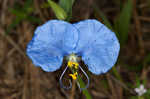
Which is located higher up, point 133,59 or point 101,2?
A: point 101,2

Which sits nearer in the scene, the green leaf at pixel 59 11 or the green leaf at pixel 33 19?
the green leaf at pixel 59 11

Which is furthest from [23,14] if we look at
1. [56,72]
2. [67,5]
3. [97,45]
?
[97,45]

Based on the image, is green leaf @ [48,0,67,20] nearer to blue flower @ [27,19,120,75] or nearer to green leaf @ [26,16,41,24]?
blue flower @ [27,19,120,75]

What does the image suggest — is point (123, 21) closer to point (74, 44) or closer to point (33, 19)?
point (33, 19)

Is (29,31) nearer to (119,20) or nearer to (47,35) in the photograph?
(119,20)

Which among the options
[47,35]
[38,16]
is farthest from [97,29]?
[38,16]

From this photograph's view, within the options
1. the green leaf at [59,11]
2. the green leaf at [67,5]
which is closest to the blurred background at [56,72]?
the green leaf at [67,5]

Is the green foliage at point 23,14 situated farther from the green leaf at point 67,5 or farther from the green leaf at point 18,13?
the green leaf at point 67,5
